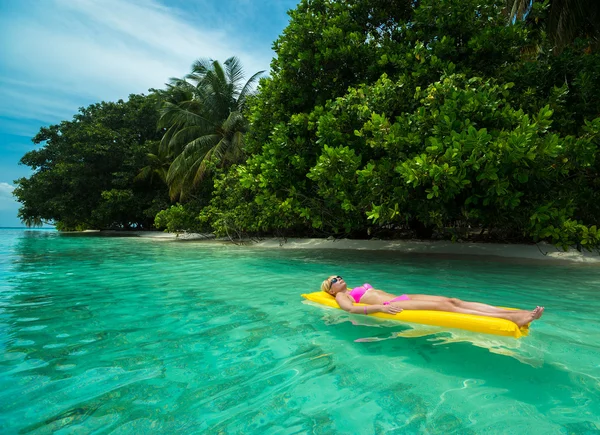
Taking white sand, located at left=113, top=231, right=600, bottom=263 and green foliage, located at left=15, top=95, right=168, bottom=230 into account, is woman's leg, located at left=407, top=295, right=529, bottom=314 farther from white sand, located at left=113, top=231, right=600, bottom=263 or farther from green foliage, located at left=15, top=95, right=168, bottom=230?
green foliage, located at left=15, top=95, right=168, bottom=230

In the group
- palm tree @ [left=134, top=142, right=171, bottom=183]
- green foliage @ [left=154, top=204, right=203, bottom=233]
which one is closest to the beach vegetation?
green foliage @ [left=154, top=204, right=203, bottom=233]

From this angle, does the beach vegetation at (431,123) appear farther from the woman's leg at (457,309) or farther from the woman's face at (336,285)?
the woman's leg at (457,309)

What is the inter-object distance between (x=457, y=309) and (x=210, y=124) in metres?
19.9

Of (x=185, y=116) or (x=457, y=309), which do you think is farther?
(x=185, y=116)

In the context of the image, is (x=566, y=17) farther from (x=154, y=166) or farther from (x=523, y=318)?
(x=154, y=166)

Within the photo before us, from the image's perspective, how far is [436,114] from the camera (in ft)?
24.1

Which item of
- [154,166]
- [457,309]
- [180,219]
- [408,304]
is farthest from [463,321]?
[154,166]

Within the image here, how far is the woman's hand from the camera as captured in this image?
4.05 metres

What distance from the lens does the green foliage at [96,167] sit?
2688cm

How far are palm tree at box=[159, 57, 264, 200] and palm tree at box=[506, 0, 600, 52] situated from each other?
521 inches

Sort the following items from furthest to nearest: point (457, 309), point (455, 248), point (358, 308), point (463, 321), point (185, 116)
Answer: point (185, 116), point (455, 248), point (358, 308), point (457, 309), point (463, 321)

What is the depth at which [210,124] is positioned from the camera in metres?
21.3

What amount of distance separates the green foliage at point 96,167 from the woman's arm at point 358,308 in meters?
24.5

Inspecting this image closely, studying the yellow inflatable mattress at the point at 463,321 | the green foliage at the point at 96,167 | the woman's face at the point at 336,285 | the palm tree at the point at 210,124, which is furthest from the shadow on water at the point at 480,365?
the green foliage at the point at 96,167
